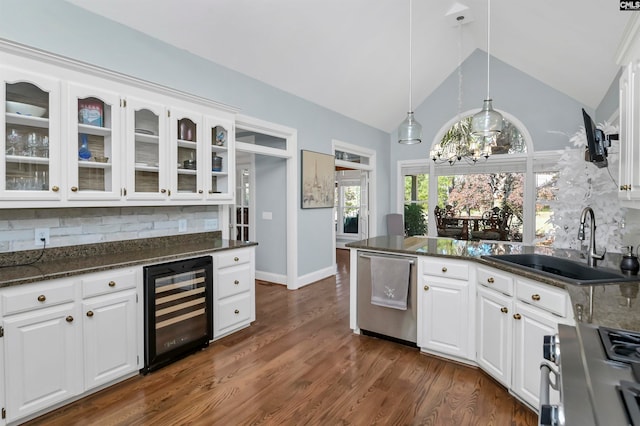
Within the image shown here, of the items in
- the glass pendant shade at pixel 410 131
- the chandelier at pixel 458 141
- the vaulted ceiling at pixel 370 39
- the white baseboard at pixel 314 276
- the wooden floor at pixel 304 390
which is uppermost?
the vaulted ceiling at pixel 370 39

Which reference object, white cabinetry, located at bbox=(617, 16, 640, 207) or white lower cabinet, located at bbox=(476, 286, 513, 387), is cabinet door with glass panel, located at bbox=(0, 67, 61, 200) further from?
white cabinetry, located at bbox=(617, 16, 640, 207)

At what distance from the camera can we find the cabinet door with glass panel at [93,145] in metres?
2.40

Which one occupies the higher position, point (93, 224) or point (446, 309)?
point (93, 224)

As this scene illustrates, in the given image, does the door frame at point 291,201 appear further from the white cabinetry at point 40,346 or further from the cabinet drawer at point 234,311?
the white cabinetry at point 40,346

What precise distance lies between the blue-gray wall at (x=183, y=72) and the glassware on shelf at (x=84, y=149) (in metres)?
0.74

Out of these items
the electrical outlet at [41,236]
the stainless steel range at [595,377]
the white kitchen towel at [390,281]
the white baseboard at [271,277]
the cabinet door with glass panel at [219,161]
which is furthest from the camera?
the white baseboard at [271,277]

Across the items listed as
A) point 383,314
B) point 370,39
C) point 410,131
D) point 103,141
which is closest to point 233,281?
point 383,314

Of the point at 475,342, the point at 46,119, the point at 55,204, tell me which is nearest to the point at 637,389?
the point at 475,342

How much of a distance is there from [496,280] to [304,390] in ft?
5.24

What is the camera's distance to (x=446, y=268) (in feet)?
8.98

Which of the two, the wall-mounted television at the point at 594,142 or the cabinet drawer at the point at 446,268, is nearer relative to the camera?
the wall-mounted television at the point at 594,142

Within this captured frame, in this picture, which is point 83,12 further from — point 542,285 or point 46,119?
point 542,285

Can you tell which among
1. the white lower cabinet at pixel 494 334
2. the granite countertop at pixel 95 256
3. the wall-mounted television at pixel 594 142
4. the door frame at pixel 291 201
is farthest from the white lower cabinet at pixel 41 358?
the wall-mounted television at pixel 594 142

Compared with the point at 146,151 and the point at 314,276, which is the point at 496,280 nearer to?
the point at 146,151
